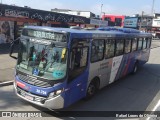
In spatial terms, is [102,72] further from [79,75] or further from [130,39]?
[130,39]

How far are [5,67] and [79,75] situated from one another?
23.2ft

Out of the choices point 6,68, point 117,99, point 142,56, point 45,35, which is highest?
point 45,35

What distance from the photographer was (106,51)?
35.6 ft

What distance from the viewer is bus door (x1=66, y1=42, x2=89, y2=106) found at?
812 centimetres

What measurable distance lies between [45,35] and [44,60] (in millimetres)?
821

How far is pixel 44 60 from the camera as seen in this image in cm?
807

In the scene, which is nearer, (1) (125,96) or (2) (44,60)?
(2) (44,60)

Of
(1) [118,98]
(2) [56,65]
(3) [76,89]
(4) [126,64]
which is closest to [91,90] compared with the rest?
(1) [118,98]

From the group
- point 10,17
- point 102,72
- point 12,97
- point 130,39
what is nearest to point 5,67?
point 12,97

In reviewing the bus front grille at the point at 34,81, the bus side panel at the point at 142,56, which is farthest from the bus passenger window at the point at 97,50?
the bus side panel at the point at 142,56

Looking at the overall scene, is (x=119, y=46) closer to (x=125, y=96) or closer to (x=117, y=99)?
(x=125, y=96)

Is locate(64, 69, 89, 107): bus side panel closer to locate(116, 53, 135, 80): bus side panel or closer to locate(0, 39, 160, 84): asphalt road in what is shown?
locate(116, 53, 135, 80): bus side panel

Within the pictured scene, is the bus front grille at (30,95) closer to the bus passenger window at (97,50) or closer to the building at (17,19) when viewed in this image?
the bus passenger window at (97,50)

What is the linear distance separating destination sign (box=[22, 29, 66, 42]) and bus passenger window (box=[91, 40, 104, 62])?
75.8 inches
